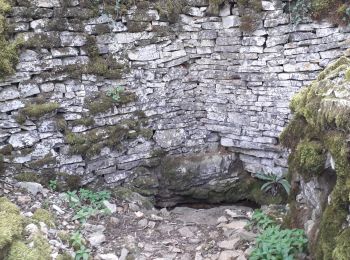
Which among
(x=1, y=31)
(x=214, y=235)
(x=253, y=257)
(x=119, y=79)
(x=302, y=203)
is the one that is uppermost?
(x=1, y=31)

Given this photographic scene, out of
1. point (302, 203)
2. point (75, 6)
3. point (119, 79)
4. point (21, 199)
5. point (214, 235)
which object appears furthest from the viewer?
point (119, 79)

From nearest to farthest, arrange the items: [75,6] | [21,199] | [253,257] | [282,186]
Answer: [253,257]
[21,199]
[75,6]
[282,186]

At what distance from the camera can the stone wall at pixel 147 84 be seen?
5.23m

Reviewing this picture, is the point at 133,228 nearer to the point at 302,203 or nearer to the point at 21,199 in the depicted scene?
the point at 21,199

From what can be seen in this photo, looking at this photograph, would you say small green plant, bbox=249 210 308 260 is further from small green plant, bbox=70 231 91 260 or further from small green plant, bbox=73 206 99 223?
small green plant, bbox=73 206 99 223

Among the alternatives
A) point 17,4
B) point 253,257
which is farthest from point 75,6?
point 253,257

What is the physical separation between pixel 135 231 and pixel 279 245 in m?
1.92

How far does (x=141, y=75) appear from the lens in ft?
19.7

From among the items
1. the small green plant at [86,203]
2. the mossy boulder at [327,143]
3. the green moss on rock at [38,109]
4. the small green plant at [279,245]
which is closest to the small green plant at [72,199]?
the small green plant at [86,203]

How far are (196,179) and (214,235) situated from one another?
1655 millimetres

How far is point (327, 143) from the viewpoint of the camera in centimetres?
301

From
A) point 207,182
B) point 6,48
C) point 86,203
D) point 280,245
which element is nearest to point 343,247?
point 280,245

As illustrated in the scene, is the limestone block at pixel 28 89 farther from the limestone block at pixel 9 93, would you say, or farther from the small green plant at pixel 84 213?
the small green plant at pixel 84 213

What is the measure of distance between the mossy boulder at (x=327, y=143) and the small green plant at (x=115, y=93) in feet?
8.82
